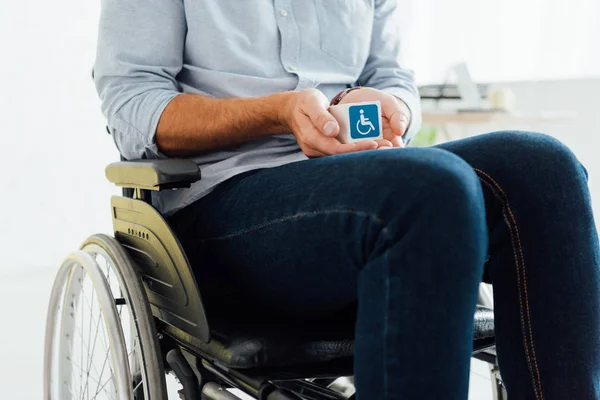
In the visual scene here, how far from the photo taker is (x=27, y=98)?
2.90 metres

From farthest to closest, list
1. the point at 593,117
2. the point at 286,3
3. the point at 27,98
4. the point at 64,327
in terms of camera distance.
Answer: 1. the point at 593,117
2. the point at 27,98
3. the point at 64,327
4. the point at 286,3

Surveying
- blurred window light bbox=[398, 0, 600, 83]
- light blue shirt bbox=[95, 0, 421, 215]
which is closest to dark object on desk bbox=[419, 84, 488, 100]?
blurred window light bbox=[398, 0, 600, 83]

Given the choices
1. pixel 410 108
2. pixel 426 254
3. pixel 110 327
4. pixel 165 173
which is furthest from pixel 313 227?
pixel 410 108

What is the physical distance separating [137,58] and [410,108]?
1.53 feet

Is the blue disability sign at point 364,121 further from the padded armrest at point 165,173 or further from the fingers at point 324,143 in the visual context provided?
the padded armrest at point 165,173

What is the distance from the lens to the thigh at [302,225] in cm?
68

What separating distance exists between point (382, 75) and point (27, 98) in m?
2.12

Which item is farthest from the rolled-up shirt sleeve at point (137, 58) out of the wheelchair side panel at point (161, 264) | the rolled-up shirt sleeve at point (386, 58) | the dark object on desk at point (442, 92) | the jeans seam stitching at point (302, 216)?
the dark object on desk at point (442, 92)

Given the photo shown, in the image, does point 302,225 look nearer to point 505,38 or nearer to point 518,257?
point 518,257

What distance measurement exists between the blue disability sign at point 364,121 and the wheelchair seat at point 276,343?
256 mm

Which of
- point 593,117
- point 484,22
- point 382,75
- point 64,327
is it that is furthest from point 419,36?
point 64,327

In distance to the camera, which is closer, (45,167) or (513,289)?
(513,289)

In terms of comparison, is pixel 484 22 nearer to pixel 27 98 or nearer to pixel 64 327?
pixel 27 98

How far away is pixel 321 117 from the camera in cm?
88
